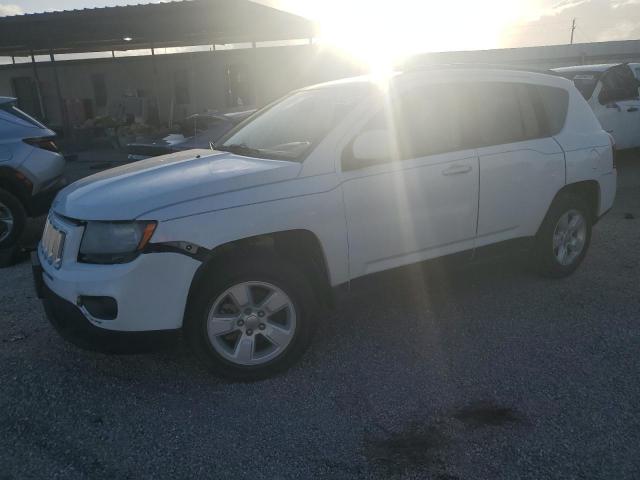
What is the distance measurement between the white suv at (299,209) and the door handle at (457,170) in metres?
0.01

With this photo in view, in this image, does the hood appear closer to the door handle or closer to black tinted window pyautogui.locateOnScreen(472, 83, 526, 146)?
the door handle

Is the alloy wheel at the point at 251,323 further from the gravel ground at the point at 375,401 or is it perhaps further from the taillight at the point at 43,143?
the taillight at the point at 43,143

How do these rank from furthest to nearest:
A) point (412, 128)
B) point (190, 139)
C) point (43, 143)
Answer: point (190, 139) → point (43, 143) → point (412, 128)

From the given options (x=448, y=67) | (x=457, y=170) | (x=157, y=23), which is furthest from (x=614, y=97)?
(x=157, y=23)

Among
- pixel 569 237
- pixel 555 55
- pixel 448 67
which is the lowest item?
pixel 569 237

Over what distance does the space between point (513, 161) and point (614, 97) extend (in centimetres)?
668

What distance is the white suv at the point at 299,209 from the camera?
291 centimetres

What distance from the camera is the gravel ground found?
256 cm

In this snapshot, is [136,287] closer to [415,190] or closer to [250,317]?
[250,317]

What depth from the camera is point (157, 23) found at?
16203mm

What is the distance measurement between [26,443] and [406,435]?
1961 millimetres

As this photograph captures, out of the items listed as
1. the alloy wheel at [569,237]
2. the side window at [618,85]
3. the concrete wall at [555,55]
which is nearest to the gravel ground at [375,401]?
the alloy wheel at [569,237]

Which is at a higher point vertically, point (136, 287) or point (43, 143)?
point (43, 143)

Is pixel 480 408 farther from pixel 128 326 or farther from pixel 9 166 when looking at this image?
pixel 9 166
